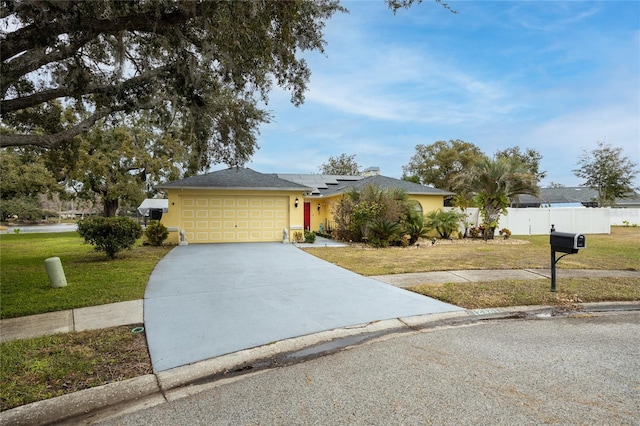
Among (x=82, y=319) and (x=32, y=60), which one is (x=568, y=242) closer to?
(x=82, y=319)

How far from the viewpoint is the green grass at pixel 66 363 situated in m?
3.05

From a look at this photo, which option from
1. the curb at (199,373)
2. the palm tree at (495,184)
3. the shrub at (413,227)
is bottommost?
the curb at (199,373)

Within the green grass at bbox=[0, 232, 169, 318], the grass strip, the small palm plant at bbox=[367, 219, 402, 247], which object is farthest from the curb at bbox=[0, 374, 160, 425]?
the small palm plant at bbox=[367, 219, 402, 247]

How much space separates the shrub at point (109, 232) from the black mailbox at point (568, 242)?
423 inches

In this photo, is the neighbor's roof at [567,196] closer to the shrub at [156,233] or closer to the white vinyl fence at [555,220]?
the white vinyl fence at [555,220]

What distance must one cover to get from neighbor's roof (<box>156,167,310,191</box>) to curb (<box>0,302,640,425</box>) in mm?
11775

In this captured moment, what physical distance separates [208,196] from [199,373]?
13.4 metres

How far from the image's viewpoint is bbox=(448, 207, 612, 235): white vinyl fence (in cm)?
→ 2072

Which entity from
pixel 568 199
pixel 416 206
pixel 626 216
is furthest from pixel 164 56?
pixel 568 199

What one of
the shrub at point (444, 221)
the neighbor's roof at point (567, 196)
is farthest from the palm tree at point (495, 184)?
the neighbor's roof at point (567, 196)

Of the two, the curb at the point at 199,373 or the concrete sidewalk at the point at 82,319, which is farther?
the concrete sidewalk at the point at 82,319

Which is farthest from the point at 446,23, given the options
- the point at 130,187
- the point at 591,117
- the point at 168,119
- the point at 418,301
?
the point at 130,187

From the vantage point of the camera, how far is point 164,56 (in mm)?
8078

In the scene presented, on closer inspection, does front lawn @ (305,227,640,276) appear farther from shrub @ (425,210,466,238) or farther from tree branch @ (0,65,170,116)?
tree branch @ (0,65,170,116)
